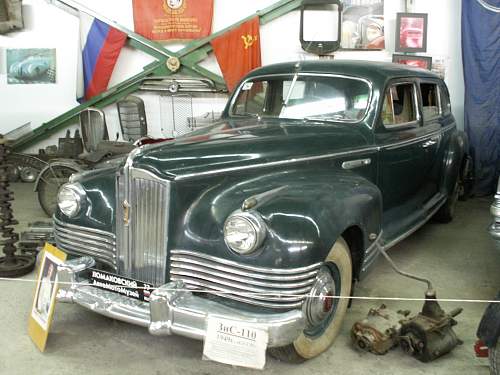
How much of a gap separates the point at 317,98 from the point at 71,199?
1734 mm

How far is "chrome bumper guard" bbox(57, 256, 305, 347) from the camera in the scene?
7.34ft

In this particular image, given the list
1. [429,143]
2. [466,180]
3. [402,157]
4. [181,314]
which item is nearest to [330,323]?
[181,314]

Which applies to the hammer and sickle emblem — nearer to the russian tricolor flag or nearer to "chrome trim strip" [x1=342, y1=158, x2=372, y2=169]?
the russian tricolor flag

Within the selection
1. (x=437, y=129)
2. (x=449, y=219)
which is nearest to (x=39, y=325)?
(x=437, y=129)

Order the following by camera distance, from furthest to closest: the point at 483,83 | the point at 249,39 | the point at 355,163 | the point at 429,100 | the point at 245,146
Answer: the point at 249,39 → the point at 483,83 → the point at 429,100 → the point at 355,163 → the point at 245,146

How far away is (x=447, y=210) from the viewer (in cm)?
516

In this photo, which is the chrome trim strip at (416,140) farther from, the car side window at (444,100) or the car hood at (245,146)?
the car hood at (245,146)

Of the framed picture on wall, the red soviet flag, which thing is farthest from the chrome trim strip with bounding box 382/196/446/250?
the red soviet flag

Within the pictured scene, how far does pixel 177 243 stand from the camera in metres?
2.53

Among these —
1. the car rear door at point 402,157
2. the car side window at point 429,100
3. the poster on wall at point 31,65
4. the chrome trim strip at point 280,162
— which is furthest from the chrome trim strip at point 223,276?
the poster on wall at point 31,65

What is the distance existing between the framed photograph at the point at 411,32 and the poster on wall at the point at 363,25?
21 centimetres

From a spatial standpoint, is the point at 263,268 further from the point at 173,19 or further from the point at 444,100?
the point at 173,19

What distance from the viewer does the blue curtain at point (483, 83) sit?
19.5ft

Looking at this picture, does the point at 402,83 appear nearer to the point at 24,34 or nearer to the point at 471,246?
the point at 471,246
